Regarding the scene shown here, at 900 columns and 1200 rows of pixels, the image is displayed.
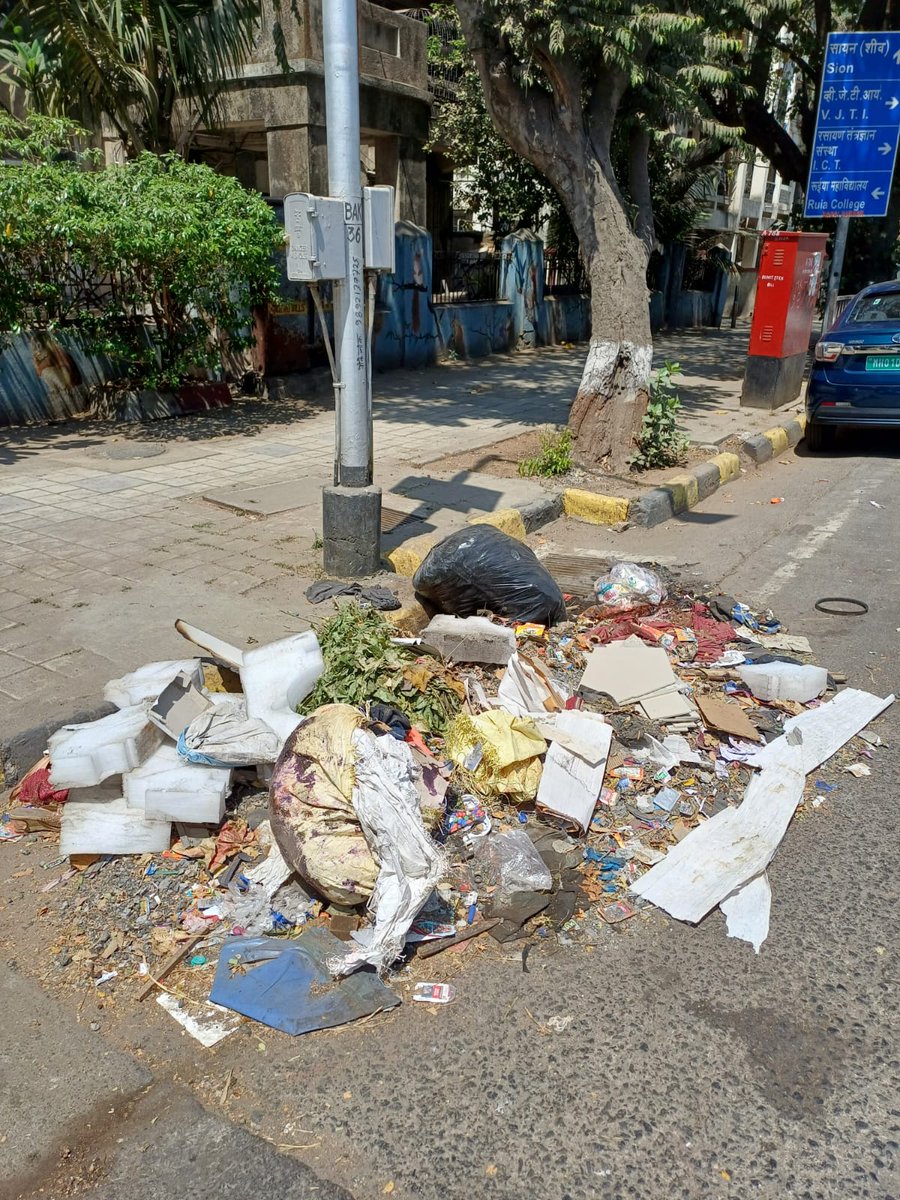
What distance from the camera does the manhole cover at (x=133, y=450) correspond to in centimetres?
900

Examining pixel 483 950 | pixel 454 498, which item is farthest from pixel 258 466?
pixel 483 950

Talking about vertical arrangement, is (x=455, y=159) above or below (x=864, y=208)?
above

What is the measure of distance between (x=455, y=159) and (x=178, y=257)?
1026 cm

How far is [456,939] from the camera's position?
119 inches

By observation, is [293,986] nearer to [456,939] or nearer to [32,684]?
[456,939]

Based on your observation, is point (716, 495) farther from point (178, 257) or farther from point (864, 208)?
point (864, 208)

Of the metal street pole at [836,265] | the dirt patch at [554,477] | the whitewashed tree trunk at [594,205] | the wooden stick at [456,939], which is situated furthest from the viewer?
the metal street pole at [836,265]

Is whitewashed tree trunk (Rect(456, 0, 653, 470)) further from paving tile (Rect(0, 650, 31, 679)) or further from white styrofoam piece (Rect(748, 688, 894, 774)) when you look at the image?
paving tile (Rect(0, 650, 31, 679))

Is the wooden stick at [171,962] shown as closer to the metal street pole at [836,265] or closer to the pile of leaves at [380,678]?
the pile of leaves at [380,678]

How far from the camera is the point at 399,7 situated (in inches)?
731

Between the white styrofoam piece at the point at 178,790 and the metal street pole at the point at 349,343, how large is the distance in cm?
249

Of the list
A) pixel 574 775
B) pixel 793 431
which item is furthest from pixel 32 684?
pixel 793 431

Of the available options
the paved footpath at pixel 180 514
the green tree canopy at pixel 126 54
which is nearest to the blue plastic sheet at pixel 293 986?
the paved footpath at pixel 180 514

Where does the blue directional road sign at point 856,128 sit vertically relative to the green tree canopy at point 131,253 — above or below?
above
